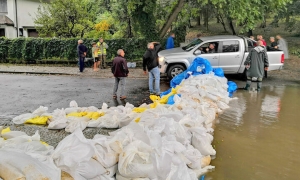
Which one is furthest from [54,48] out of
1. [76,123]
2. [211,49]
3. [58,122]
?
[76,123]

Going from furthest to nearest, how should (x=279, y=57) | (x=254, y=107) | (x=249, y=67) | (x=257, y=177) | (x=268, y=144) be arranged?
(x=279, y=57) < (x=249, y=67) < (x=254, y=107) < (x=268, y=144) < (x=257, y=177)

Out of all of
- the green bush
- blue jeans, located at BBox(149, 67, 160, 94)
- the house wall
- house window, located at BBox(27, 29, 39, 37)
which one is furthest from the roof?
blue jeans, located at BBox(149, 67, 160, 94)

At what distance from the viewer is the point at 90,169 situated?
127 inches

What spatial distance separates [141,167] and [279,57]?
1041 cm

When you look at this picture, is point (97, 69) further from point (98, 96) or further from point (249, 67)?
point (249, 67)

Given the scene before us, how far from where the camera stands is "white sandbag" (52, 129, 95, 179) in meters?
3.08

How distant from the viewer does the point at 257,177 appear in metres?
4.36

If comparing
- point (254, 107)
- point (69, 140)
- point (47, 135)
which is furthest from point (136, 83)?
point (69, 140)

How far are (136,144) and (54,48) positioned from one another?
16510 mm

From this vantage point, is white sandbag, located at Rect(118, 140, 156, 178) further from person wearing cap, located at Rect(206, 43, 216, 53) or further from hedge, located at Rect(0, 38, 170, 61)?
hedge, located at Rect(0, 38, 170, 61)

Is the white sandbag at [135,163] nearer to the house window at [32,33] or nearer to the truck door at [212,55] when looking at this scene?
the truck door at [212,55]

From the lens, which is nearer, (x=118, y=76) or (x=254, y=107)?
(x=254, y=107)

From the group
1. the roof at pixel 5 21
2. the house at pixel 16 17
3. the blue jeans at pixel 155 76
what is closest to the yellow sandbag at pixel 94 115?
the blue jeans at pixel 155 76

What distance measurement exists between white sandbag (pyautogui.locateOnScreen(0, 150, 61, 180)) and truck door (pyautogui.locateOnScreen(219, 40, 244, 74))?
10.1 m
